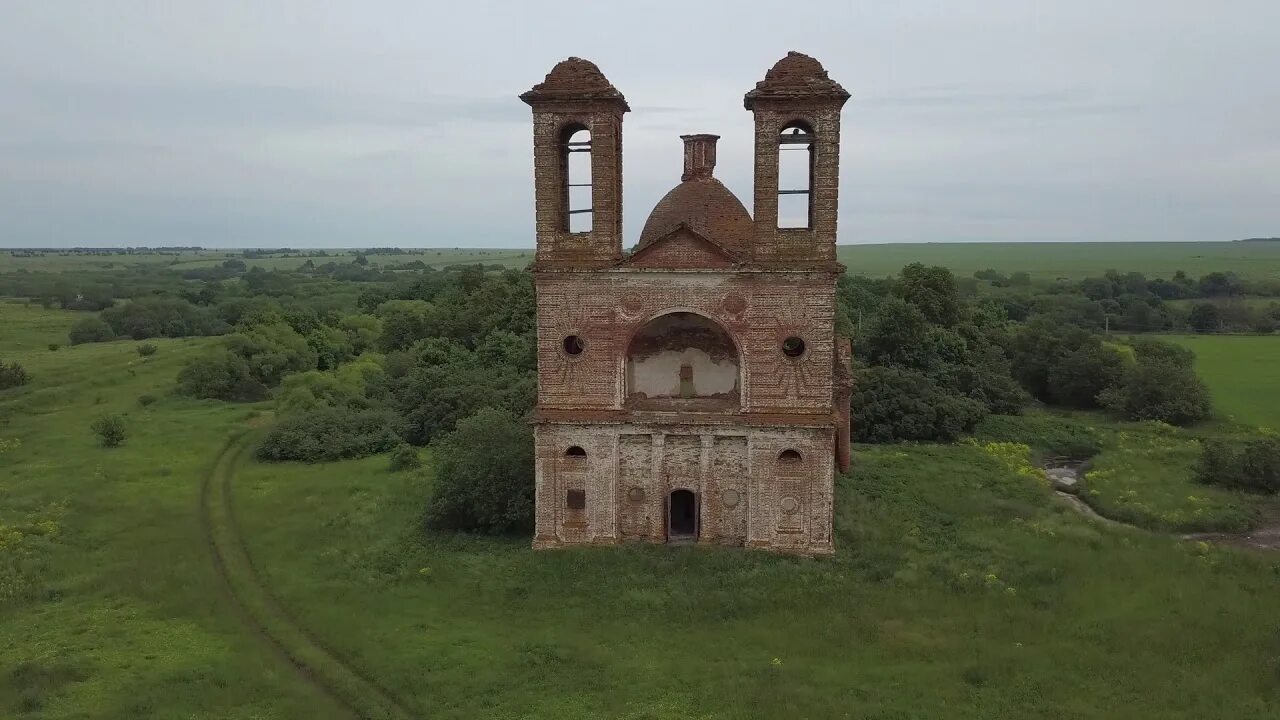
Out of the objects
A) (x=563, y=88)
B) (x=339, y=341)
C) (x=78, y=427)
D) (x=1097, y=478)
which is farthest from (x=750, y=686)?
(x=339, y=341)

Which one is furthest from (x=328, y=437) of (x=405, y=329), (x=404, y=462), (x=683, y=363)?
(x=405, y=329)

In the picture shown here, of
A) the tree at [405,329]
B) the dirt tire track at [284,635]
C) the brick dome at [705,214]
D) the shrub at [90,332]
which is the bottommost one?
the dirt tire track at [284,635]

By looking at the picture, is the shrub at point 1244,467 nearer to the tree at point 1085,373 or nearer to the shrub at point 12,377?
the tree at point 1085,373

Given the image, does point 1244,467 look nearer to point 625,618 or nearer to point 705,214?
point 705,214

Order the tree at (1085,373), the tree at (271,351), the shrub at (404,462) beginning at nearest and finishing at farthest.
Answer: the shrub at (404,462) → the tree at (1085,373) → the tree at (271,351)

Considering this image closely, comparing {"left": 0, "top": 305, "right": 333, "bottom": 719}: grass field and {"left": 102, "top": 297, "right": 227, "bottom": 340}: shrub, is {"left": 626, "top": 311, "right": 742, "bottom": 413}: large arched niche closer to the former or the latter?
{"left": 0, "top": 305, "right": 333, "bottom": 719}: grass field

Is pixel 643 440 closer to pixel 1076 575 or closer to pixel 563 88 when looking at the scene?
pixel 563 88

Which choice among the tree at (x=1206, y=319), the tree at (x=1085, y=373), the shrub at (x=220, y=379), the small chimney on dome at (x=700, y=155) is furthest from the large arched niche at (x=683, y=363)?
the tree at (x=1206, y=319)
